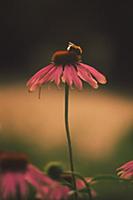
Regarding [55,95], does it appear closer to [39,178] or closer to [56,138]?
[56,138]

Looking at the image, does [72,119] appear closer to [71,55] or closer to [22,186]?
[71,55]

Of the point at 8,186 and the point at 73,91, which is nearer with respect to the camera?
the point at 8,186

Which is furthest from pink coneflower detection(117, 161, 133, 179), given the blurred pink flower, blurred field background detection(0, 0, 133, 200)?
blurred field background detection(0, 0, 133, 200)

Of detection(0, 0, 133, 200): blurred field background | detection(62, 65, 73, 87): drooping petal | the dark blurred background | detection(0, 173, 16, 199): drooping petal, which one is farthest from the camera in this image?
the dark blurred background

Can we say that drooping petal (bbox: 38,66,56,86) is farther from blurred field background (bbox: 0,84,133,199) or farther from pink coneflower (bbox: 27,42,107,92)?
blurred field background (bbox: 0,84,133,199)

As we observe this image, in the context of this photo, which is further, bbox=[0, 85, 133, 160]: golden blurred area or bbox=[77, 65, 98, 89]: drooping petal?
bbox=[0, 85, 133, 160]: golden blurred area

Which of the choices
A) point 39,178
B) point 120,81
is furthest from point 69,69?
point 120,81

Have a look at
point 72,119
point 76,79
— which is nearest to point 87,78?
point 76,79
